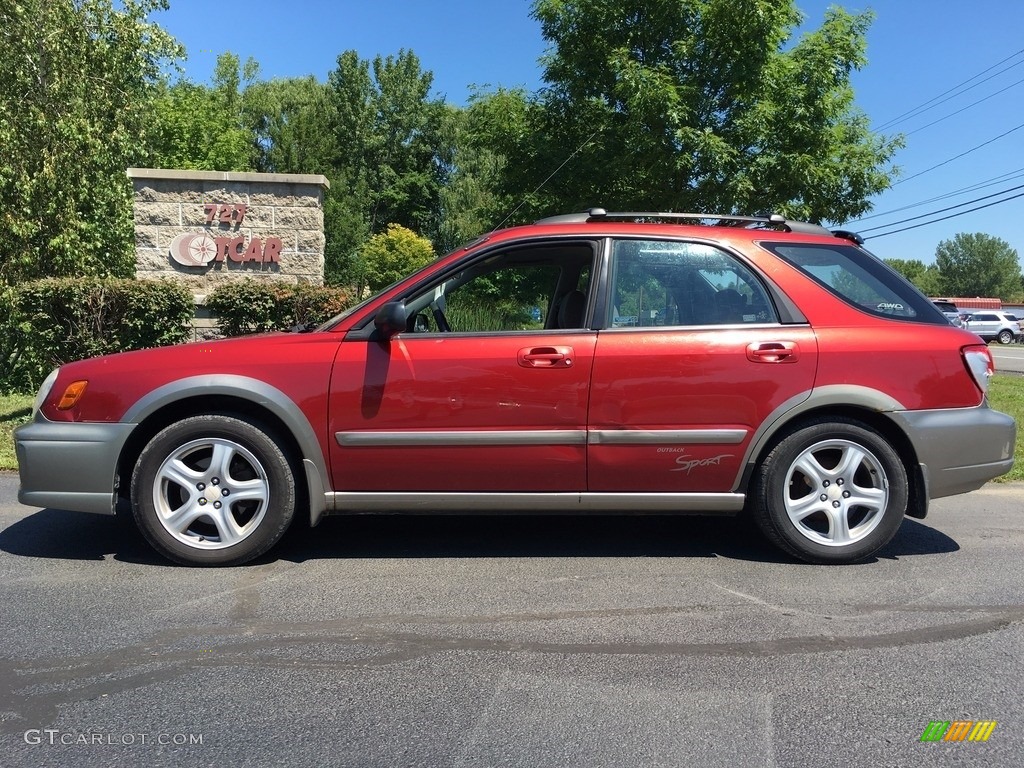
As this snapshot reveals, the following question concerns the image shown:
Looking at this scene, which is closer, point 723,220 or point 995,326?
point 723,220

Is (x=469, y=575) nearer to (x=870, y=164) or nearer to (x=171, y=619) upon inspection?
(x=171, y=619)

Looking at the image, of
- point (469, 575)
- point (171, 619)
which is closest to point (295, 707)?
point (171, 619)

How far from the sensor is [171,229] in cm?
968

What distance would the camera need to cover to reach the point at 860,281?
4363mm

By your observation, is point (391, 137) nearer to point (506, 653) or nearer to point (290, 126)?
point (290, 126)

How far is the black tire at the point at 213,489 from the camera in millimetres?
4000

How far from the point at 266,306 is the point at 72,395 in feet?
14.1

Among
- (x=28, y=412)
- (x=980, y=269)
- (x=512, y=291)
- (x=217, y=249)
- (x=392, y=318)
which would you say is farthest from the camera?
(x=980, y=269)

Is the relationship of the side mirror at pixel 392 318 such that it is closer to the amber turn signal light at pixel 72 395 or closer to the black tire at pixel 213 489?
the black tire at pixel 213 489

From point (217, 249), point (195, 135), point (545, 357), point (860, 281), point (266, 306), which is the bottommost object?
point (545, 357)

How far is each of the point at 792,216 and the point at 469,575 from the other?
8377mm

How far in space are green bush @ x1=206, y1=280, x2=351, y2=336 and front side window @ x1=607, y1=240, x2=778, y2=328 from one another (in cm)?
475

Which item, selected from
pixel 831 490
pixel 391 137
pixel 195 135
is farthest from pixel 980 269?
pixel 831 490

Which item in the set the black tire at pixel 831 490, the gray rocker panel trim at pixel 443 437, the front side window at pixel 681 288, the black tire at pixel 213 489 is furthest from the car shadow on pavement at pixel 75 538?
the black tire at pixel 831 490
